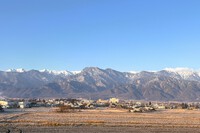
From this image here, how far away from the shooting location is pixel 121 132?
54500 millimetres

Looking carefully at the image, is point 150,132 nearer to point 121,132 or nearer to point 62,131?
point 121,132

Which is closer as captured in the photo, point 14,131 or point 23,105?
point 14,131

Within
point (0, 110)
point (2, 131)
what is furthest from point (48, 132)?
point (0, 110)

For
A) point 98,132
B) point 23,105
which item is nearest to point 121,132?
point 98,132

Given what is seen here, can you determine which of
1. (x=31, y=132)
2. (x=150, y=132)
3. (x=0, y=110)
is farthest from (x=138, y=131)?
(x=0, y=110)

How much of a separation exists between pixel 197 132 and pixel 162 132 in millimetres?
4497

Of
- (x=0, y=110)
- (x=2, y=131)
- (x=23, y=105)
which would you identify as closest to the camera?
(x=2, y=131)

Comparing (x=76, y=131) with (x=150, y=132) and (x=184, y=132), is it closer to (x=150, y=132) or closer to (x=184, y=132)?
(x=150, y=132)

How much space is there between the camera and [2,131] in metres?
50.3

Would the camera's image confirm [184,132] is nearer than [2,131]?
No

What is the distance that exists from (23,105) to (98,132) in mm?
107815

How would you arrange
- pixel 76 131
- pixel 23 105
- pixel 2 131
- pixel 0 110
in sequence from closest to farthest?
1. pixel 2 131
2. pixel 76 131
3. pixel 0 110
4. pixel 23 105

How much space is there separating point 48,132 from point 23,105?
356ft

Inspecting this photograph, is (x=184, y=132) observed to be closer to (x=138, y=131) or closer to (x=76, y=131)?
(x=138, y=131)
